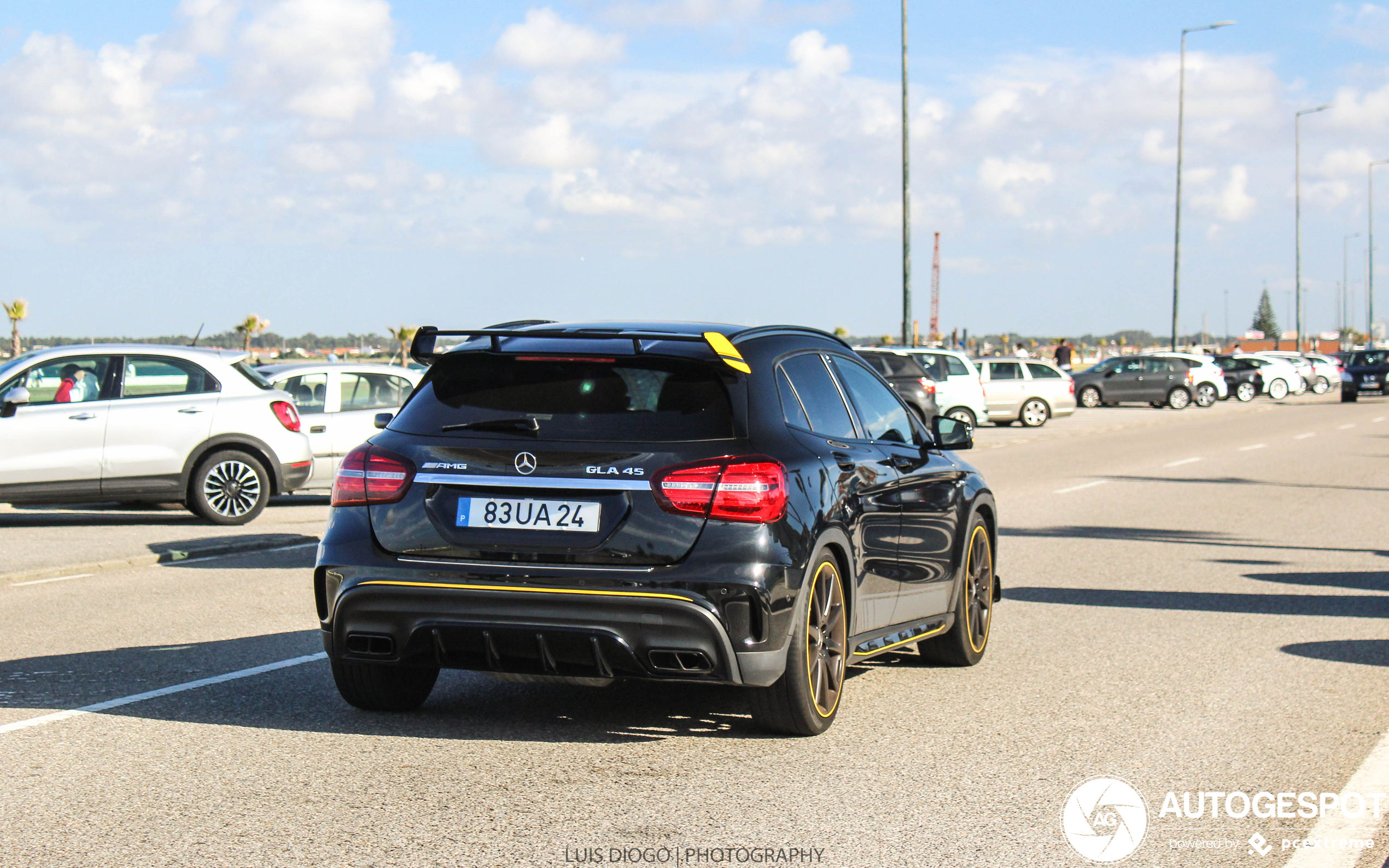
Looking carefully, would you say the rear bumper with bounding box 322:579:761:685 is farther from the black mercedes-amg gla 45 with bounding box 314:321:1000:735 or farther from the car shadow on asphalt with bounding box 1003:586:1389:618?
the car shadow on asphalt with bounding box 1003:586:1389:618

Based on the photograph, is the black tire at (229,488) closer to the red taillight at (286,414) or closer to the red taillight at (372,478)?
the red taillight at (286,414)

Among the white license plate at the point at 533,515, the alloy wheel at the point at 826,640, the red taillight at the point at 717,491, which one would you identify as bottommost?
the alloy wheel at the point at 826,640

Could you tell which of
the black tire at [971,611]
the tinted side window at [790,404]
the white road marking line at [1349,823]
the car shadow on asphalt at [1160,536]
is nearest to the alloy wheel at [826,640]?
the tinted side window at [790,404]

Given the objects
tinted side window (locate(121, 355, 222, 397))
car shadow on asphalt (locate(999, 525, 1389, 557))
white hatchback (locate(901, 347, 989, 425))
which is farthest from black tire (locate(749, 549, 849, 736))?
white hatchback (locate(901, 347, 989, 425))

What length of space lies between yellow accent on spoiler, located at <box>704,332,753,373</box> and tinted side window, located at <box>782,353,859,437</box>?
0.40m

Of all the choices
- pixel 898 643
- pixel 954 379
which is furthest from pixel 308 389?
pixel 954 379

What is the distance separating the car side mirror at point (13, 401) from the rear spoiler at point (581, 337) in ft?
30.6

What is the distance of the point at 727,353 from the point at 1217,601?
5.30 metres

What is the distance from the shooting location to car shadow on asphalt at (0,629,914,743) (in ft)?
20.4

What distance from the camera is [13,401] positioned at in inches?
566

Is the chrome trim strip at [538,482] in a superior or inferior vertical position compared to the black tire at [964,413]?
superior

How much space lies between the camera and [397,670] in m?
6.42

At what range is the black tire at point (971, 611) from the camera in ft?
25.0

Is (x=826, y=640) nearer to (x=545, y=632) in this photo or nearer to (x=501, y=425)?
(x=545, y=632)
